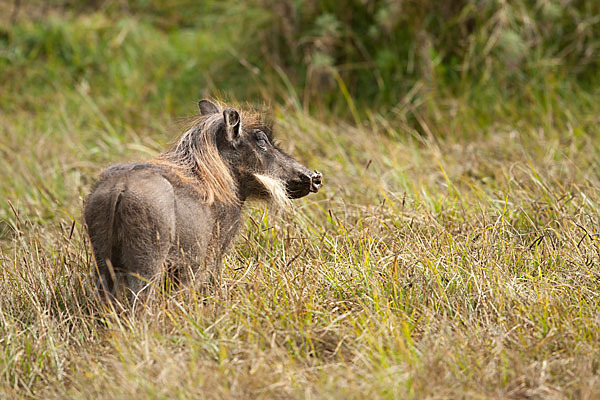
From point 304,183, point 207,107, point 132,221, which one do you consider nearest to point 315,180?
point 304,183

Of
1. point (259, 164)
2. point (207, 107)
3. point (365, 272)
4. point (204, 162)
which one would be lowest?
point (365, 272)

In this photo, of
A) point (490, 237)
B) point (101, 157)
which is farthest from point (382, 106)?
point (490, 237)

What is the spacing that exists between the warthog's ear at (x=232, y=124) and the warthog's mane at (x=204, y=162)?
3.6 inches

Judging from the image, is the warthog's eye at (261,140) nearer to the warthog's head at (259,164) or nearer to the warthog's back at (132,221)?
the warthog's head at (259,164)

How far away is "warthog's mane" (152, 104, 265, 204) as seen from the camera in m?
3.59

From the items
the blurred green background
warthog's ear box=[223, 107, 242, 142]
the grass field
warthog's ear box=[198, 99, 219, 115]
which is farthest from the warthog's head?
the blurred green background

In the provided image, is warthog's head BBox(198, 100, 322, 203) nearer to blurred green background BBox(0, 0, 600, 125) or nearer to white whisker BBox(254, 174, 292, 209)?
white whisker BBox(254, 174, 292, 209)

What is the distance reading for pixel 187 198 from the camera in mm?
3445

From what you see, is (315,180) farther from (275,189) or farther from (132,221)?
(132,221)

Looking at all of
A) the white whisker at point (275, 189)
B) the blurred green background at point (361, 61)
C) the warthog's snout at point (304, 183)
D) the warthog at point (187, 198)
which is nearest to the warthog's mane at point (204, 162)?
the warthog at point (187, 198)

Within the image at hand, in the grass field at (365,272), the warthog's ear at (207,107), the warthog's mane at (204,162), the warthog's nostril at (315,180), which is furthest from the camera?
the warthog's ear at (207,107)

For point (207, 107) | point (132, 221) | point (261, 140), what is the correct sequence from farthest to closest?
1. point (207, 107)
2. point (261, 140)
3. point (132, 221)

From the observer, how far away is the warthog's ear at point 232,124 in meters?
3.67

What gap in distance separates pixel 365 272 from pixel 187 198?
40.2 inches
